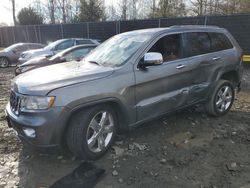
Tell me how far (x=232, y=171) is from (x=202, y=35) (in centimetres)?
255

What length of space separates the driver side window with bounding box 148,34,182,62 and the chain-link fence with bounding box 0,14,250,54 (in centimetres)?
842

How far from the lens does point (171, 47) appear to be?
169 inches

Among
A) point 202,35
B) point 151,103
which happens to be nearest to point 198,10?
point 202,35

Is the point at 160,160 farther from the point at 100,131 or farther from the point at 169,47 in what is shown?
the point at 169,47

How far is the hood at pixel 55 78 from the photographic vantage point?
309 cm

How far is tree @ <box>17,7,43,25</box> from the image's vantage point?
108 feet

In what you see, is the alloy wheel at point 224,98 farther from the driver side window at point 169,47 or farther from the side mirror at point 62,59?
the side mirror at point 62,59

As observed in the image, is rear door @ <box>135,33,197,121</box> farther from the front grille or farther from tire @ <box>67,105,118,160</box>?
the front grille

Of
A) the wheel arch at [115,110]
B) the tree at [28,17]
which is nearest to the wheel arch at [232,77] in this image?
the wheel arch at [115,110]

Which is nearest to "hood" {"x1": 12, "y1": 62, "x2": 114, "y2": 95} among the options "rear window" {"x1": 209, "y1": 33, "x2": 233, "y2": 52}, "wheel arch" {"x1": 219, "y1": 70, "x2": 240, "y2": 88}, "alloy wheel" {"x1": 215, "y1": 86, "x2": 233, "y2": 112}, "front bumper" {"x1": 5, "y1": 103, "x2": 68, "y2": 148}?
"front bumper" {"x1": 5, "y1": 103, "x2": 68, "y2": 148}

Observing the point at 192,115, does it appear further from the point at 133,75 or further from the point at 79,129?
the point at 79,129

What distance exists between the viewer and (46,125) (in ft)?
9.81

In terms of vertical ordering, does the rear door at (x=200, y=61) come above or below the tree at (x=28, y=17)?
below

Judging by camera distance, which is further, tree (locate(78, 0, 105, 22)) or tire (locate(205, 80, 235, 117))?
tree (locate(78, 0, 105, 22))
